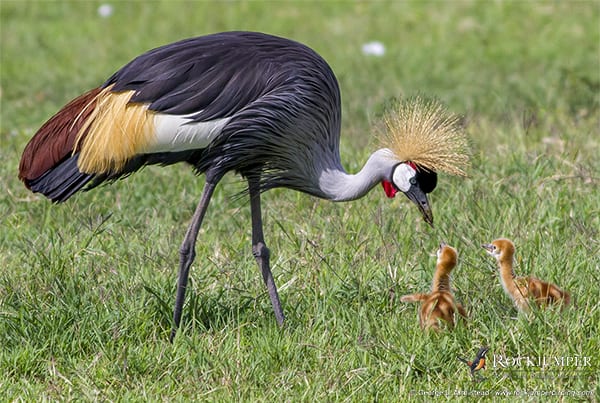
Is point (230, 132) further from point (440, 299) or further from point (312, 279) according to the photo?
point (440, 299)

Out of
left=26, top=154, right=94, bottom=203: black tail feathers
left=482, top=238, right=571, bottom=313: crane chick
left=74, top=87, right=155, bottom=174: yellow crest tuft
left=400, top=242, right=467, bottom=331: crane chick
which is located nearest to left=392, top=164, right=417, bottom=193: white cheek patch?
left=400, top=242, right=467, bottom=331: crane chick

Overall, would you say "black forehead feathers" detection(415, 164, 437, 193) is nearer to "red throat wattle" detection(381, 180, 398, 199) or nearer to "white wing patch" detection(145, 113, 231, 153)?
"red throat wattle" detection(381, 180, 398, 199)

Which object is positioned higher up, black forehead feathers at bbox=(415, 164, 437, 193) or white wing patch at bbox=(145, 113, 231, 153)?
white wing patch at bbox=(145, 113, 231, 153)

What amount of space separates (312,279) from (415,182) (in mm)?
600

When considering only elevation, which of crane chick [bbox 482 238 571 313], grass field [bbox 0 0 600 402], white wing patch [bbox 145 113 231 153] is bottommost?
grass field [bbox 0 0 600 402]

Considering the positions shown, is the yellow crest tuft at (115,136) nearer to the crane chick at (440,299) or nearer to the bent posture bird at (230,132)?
the bent posture bird at (230,132)

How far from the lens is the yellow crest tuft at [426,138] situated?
407cm

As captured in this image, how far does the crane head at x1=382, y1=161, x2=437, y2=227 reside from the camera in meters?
4.06

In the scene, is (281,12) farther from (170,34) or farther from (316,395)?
(316,395)

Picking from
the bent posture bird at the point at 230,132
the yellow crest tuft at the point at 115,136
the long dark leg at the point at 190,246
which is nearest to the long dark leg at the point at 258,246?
the bent posture bird at the point at 230,132

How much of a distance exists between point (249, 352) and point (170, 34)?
6409 millimetres

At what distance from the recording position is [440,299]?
12.3 ft

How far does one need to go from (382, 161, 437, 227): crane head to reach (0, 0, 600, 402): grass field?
317mm

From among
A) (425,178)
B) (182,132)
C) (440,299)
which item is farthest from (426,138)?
(182,132)
